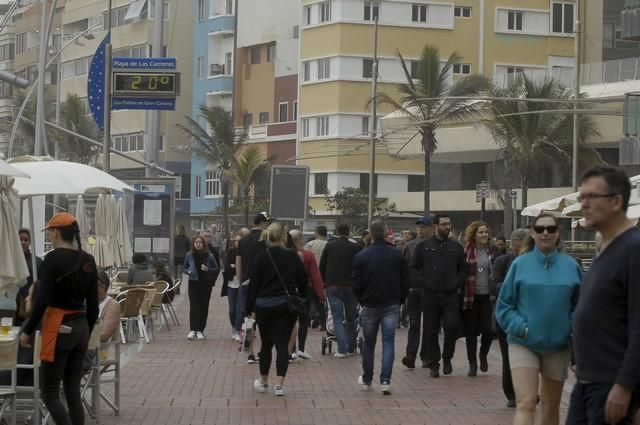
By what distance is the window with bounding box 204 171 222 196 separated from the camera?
89062 mm

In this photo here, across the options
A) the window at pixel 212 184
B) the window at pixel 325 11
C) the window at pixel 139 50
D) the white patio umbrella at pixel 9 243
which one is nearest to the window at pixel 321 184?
the window at pixel 325 11

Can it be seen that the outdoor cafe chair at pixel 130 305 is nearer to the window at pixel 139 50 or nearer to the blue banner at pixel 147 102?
the blue banner at pixel 147 102

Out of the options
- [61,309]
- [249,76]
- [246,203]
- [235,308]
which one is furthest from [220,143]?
[61,309]

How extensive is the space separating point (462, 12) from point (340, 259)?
59.4 metres

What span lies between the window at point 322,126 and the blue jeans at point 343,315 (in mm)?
56985

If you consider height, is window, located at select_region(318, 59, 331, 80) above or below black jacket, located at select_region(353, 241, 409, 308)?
above

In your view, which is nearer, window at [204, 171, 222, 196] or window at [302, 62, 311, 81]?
window at [302, 62, 311, 81]

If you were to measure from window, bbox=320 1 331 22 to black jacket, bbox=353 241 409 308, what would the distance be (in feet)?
205

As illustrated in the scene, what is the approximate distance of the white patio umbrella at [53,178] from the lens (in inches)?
651

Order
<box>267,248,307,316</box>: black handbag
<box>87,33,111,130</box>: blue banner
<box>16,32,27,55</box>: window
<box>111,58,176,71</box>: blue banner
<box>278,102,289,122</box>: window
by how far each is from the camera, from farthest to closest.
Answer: <box>16,32,27,55</box>: window < <box>278,102,289,122</box>: window < <box>87,33,111,130</box>: blue banner < <box>111,58,176,71</box>: blue banner < <box>267,248,307,316</box>: black handbag

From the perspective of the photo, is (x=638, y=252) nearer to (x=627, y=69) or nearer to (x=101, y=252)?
(x=101, y=252)

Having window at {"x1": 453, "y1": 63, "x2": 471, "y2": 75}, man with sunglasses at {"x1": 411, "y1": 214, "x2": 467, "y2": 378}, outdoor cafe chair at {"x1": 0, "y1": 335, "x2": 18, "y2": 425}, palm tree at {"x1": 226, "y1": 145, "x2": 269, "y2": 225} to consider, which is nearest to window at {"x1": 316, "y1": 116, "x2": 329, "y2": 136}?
palm tree at {"x1": 226, "y1": 145, "x2": 269, "y2": 225}

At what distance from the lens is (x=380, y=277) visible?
51.8ft

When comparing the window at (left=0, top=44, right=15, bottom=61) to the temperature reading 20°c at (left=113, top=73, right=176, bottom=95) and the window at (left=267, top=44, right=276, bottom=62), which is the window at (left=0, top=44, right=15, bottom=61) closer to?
the window at (left=267, top=44, right=276, bottom=62)
